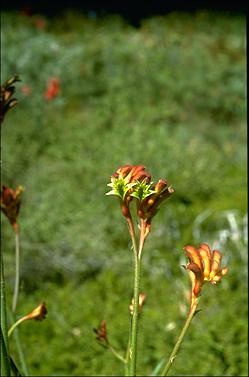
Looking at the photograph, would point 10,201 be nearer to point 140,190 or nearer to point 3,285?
point 3,285

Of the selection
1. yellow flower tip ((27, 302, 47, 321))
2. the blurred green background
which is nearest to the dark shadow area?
the blurred green background

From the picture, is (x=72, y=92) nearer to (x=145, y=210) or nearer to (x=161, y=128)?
(x=161, y=128)

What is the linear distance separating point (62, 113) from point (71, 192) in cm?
144

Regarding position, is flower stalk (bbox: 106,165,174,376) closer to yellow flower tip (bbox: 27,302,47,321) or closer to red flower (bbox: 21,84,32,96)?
yellow flower tip (bbox: 27,302,47,321)

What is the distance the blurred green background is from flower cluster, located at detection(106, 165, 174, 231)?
3.93 ft

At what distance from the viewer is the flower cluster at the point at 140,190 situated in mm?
889

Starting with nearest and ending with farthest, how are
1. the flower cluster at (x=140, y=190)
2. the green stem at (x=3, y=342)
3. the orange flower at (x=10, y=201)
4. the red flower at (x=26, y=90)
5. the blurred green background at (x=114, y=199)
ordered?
the flower cluster at (x=140, y=190) → the green stem at (x=3, y=342) → the orange flower at (x=10, y=201) → the blurred green background at (x=114, y=199) → the red flower at (x=26, y=90)

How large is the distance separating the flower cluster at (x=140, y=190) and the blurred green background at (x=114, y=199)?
3.93ft

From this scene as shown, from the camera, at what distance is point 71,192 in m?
3.19

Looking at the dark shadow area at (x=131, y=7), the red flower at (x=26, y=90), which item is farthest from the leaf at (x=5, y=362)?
the dark shadow area at (x=131, y=7)

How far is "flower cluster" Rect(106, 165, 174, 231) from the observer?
2.92 ft

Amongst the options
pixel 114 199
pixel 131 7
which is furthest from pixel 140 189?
pixel 131 7

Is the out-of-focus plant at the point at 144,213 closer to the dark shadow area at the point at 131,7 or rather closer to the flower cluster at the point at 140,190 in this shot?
the flower cluster at the point at 140,190

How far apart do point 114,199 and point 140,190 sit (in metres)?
2.33
